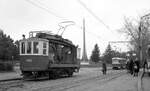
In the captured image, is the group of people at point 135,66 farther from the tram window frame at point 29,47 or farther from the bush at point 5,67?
the bush at point 5,67

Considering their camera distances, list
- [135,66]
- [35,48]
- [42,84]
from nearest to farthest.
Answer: [42,84]
[35,48]
[135,66]

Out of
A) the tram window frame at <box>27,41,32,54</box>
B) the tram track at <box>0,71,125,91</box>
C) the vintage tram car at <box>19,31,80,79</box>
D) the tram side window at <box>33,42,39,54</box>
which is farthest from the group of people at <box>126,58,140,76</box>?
the tram window frame at <box>27,41,32,54</box>

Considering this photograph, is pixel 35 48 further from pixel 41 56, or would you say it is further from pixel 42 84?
pixel 42 84

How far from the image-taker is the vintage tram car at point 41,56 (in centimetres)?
2170

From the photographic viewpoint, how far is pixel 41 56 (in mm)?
21828

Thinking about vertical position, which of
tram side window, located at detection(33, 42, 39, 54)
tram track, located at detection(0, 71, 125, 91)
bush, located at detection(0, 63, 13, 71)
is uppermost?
tram side window, located at detection(33, 42, 39, 54)

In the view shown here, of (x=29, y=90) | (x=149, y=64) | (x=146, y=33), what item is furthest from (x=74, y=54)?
(x=146, y=33)

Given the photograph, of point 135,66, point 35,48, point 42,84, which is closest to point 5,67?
point 35,48

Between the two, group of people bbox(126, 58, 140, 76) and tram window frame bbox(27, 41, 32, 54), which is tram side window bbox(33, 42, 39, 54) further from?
group of people bbox(126, 58, 140, 76)

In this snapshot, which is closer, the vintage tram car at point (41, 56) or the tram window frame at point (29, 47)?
the vintage tram car at point (41, 56)

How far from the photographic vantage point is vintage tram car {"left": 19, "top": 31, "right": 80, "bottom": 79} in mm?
21703

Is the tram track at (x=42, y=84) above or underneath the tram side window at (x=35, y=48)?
underneath

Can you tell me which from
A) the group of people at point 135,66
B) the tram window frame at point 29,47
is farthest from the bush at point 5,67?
the group of people at point 135,66

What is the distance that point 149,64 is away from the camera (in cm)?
2562
